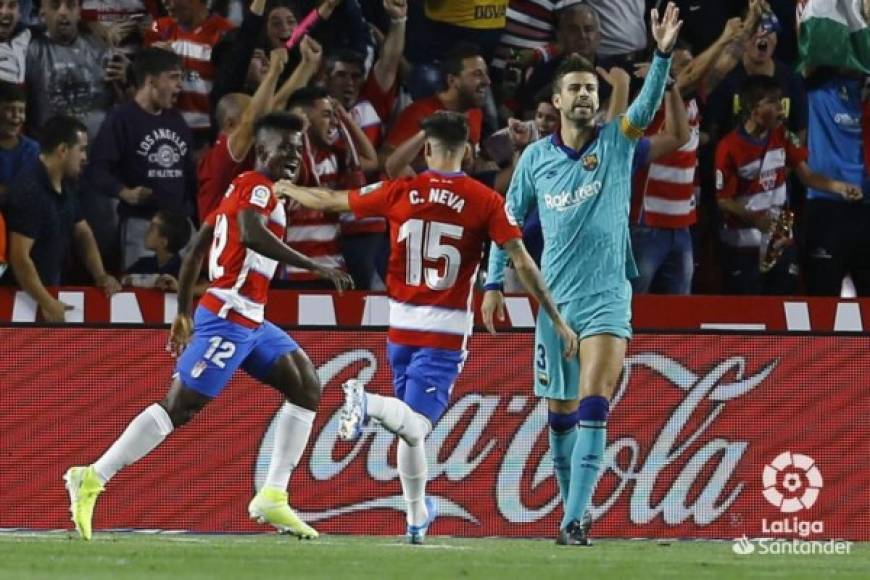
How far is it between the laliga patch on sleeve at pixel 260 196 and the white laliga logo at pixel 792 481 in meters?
3.64

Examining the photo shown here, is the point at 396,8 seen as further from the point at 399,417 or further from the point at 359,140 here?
the point at 399,417

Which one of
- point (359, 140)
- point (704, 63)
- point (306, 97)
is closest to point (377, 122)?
point (359, 140)

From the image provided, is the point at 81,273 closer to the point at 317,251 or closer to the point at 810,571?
the point at 317,251

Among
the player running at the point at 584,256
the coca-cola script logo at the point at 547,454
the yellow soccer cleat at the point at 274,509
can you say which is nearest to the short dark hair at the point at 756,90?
the coca-cola script logo at the point at 547,454

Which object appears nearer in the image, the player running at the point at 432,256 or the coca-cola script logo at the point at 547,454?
the player running at the point at 432,256

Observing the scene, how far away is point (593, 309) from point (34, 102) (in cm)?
484

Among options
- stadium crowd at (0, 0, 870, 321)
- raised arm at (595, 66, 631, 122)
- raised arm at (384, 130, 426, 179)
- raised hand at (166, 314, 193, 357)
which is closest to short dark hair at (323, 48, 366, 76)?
stadium crowd at (0, 0, 870, 321)

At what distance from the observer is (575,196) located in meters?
10.5

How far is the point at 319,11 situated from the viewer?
13.8 metres

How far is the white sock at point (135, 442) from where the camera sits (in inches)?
406

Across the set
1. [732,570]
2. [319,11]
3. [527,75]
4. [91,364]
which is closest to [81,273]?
[91,364]

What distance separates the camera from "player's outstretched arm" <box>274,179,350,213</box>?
33.0 ft

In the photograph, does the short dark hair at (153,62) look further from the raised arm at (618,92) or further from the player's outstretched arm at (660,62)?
the player's outstretched arm at (660,62)

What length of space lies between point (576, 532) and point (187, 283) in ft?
7.67
